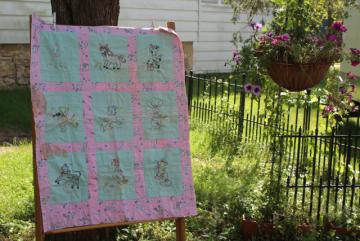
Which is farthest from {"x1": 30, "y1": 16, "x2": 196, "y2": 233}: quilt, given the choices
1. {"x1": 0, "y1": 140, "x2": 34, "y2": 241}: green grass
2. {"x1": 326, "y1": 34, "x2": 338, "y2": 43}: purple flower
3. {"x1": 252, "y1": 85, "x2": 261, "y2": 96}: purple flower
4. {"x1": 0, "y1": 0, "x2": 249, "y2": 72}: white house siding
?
{"x1": 0, "y1": 0, "x2": 249, "y2": 72}: white house siding

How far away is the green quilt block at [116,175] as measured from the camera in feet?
11.1

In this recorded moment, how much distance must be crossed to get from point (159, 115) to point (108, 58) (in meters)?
0.52

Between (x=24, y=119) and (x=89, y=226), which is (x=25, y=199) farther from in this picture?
(x=24, y=119)

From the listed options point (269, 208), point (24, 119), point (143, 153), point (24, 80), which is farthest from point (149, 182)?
point (24, 80)

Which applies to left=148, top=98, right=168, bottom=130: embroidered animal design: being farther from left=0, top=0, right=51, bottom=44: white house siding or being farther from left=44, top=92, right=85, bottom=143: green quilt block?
left=0, top=0, right=51, bottom=44: white house siding

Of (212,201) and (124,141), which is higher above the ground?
(124,141)

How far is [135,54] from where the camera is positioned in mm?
3516

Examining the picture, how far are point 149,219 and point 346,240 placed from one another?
1.83 m

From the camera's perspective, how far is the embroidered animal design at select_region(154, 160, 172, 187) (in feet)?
11.6

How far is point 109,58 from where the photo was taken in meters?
3.44

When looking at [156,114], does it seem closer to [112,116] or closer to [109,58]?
[112,116]

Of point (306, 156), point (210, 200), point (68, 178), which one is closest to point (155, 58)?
point (68, 178)

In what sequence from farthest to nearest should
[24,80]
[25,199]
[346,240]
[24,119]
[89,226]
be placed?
1. [24,80]
2. [24,119]
3. [25,199]
4. [346,240]
5. [89,226]

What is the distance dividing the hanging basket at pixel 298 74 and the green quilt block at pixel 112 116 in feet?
4.85
